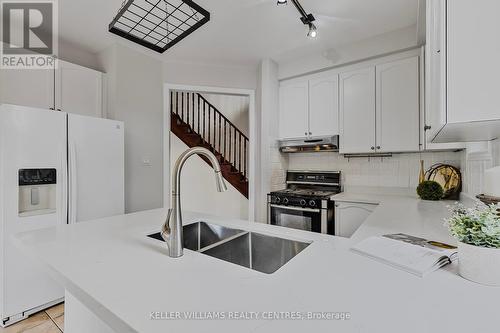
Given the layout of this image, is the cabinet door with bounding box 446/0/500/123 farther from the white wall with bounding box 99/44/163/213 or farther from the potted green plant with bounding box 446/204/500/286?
the white wall with bounding box 99/44/163/213

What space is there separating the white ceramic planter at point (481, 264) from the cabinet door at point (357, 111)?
7.32 feet

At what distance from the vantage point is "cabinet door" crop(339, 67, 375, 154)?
280 cm

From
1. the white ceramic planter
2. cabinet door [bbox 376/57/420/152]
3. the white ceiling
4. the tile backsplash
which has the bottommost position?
the white ceramic planter

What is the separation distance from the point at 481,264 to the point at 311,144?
8.29 ft

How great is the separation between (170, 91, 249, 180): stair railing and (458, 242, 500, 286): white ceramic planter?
14.5ft

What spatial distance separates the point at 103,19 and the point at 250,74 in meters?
1.78

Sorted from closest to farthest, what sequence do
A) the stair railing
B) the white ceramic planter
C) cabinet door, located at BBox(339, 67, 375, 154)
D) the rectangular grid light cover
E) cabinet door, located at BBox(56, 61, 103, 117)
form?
the white ceramic planter < the rectangular grid light cover < cabinet door, located at BBox(56, 61, 103, 117) < cabinet door, located at BBox(339, 67, 375, 154) < the stair railing

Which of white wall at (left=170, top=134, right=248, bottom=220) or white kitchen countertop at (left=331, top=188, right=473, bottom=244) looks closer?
white kitchen countertop at (left=331, top=188, right=473, bottom=244)

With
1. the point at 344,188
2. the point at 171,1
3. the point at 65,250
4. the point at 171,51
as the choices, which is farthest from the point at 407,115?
the point at 65,250

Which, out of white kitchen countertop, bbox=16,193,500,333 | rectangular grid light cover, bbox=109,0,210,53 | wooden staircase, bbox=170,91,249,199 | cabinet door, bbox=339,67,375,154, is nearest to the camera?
white kitchen countertop, bbox=16,193,500,333

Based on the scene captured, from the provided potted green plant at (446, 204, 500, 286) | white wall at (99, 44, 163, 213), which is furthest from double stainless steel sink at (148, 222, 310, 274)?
white wall at (99, 44, 163, 213)

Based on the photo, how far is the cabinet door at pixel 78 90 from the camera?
2.54m

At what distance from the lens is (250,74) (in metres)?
3.43

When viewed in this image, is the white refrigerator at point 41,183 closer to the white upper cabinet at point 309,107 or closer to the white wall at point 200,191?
the white upper cabinet at point 309,107
